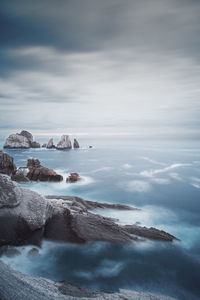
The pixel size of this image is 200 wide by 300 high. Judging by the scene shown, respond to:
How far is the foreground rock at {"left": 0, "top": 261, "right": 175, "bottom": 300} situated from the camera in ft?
15.6

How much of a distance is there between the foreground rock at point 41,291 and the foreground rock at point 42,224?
123 inches

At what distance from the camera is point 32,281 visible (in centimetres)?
591

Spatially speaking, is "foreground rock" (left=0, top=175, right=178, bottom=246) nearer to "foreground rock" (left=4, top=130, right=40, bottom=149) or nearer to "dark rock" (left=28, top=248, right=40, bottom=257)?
"dark rock" (left=28, top=248, right=40, bottom=257)

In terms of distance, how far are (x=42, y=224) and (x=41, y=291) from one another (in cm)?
441

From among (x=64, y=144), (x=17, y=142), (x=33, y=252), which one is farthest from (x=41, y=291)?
(x=17, y=142)

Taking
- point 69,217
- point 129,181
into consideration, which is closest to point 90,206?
point 69,217

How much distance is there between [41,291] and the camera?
17.2ft

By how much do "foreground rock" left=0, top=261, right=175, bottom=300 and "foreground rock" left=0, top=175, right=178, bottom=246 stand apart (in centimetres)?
312

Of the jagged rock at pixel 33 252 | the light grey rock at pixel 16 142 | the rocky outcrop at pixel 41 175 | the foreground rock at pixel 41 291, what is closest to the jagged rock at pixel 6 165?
the rocky outcrop at pixel 41 175

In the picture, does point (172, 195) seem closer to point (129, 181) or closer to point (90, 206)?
point (129, 181)

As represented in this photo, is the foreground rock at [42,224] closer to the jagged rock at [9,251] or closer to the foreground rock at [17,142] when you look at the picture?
the jagged rock at [9,251]

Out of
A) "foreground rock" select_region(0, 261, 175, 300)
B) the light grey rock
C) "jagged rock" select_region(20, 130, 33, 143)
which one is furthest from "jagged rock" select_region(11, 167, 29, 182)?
"jagged rock" select_region(20, 130, 33, 143)

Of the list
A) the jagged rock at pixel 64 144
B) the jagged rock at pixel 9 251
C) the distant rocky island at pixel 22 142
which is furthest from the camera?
the jagged rock at pixel 64 144

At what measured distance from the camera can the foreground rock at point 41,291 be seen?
4766mm
